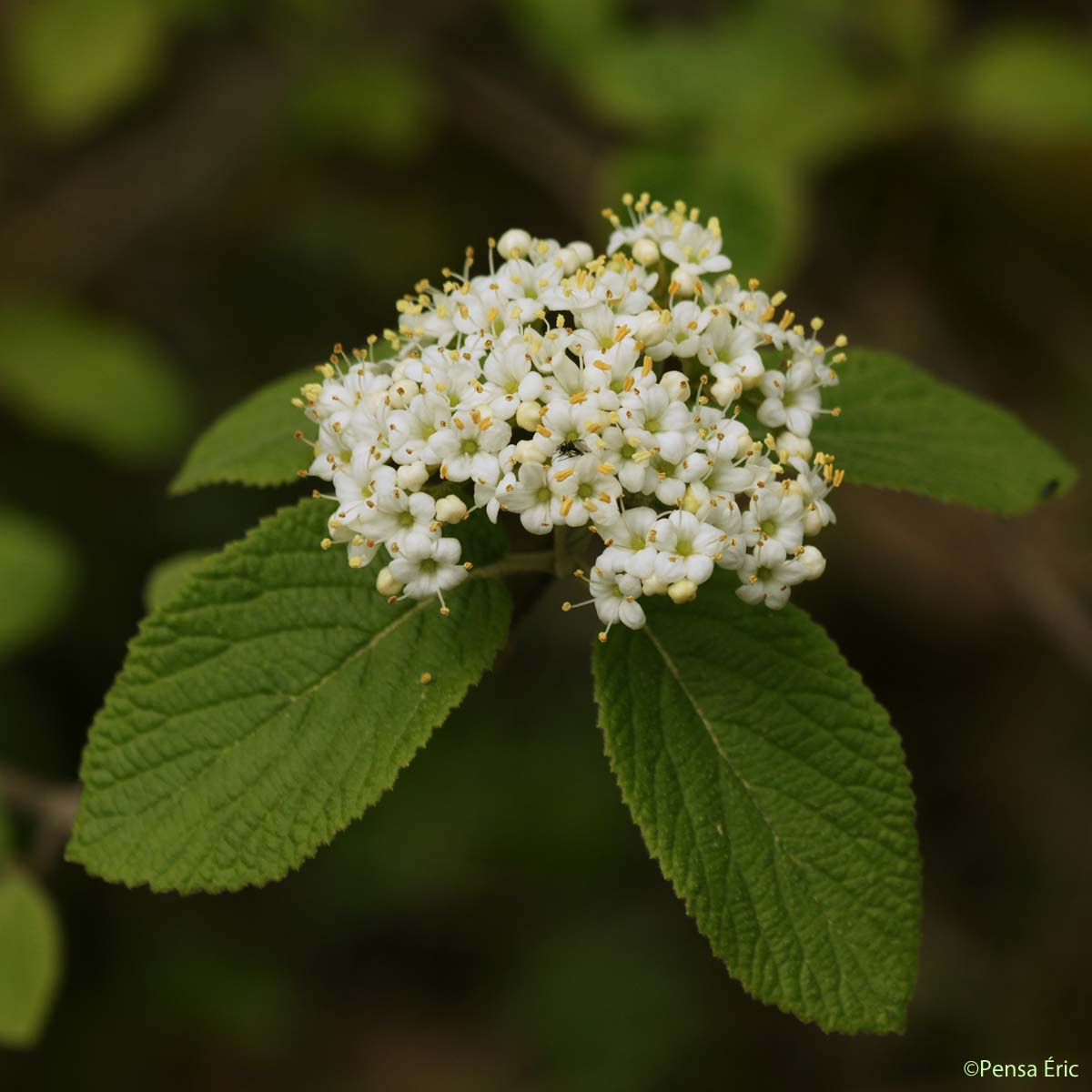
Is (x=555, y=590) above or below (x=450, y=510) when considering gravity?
above

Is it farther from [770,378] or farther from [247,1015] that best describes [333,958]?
[770,378]

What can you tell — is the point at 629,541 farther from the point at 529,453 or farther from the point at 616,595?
the point at 529,453

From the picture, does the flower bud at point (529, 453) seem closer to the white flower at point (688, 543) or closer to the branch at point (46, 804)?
the white flower at point (688, 543)

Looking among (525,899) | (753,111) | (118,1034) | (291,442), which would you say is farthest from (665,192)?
(118,1034)

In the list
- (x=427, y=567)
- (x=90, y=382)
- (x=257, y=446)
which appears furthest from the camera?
(x=90, y=382)

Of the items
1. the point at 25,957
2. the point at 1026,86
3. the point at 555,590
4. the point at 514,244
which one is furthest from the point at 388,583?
the point at 1026,86

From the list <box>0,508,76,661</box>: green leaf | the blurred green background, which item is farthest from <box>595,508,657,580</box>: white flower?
<box>0,508,76,661</box>: green leaf

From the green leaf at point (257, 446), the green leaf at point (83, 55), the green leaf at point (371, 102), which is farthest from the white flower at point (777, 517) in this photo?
the green leaf at point (83, 55)
